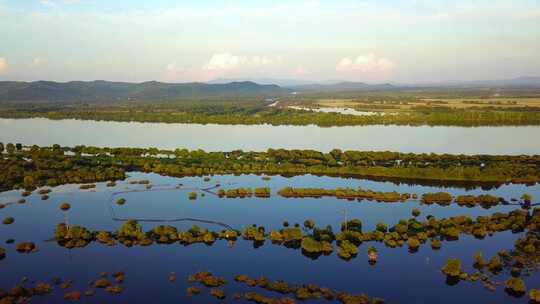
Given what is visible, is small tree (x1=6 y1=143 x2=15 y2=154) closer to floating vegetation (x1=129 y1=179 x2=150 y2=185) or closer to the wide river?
the wide river

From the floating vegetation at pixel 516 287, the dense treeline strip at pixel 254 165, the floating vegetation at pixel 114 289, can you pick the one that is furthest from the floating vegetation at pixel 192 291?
the dense treeline strip at pixel 254 165

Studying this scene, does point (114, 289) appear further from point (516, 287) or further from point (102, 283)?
point (516, 287)

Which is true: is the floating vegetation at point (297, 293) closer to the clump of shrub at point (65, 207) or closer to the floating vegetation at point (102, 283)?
the floating vegetation at point (102, 283)

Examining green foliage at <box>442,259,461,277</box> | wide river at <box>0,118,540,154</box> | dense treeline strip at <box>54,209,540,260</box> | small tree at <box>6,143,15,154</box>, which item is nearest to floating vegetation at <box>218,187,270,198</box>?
dense treeline strip at <box>54,209,540,260</box>

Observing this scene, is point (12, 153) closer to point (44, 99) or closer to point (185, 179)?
point (185, 179)

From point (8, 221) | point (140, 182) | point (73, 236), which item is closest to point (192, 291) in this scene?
point (73, 236)

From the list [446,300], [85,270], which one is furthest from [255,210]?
[446,300]
